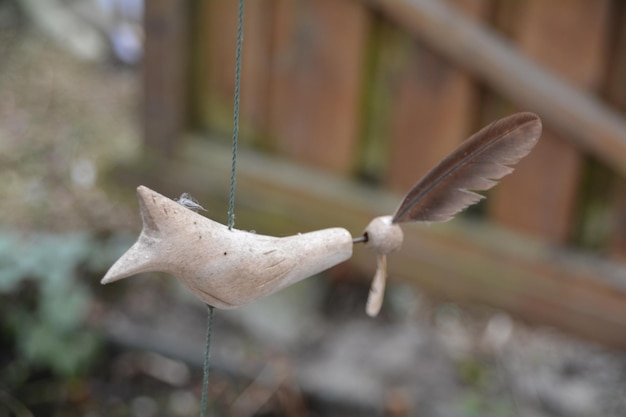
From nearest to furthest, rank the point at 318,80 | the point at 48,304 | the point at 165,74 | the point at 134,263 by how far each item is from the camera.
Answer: the point at 134,263 < the point at 48,304 < the point at 318,80 < the point at 165,74

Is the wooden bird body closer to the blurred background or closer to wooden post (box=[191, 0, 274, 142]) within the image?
the blurred background

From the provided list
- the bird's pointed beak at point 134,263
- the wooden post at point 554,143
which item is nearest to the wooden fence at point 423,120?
the wooden post at point 554,143

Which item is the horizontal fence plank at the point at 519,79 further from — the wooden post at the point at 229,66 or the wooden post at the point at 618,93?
the wooden post at the point at 229,66

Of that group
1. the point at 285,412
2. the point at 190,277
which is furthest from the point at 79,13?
the point at 190,277

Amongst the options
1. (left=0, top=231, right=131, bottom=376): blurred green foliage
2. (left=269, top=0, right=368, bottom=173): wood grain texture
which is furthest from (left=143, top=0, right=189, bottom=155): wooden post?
(left=0, top=231, right=131, bottom=376): blurred green foliage

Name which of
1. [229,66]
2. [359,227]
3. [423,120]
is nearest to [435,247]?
[359,227]

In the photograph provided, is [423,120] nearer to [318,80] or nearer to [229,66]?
[318,80]
